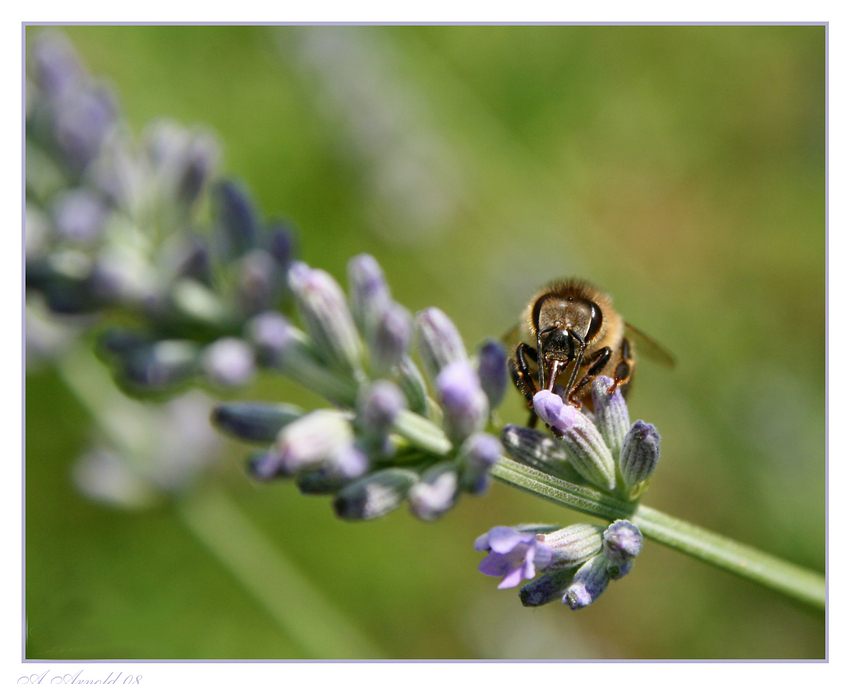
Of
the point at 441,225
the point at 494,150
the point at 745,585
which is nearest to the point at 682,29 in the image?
the point at 494,150

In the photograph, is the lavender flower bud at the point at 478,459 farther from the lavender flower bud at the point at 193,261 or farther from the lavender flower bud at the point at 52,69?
the lavender flower bud at the point at 52,69

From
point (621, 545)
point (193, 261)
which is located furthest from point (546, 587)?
point (193, 261)

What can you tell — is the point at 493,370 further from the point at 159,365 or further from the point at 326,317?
the point at 159,365

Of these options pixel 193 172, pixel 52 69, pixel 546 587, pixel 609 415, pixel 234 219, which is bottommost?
pixel 546 587

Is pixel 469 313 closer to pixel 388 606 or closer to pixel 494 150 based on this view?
pixel 494 150

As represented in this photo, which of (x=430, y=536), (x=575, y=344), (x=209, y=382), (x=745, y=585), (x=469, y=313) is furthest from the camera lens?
(x=469, y=313)
